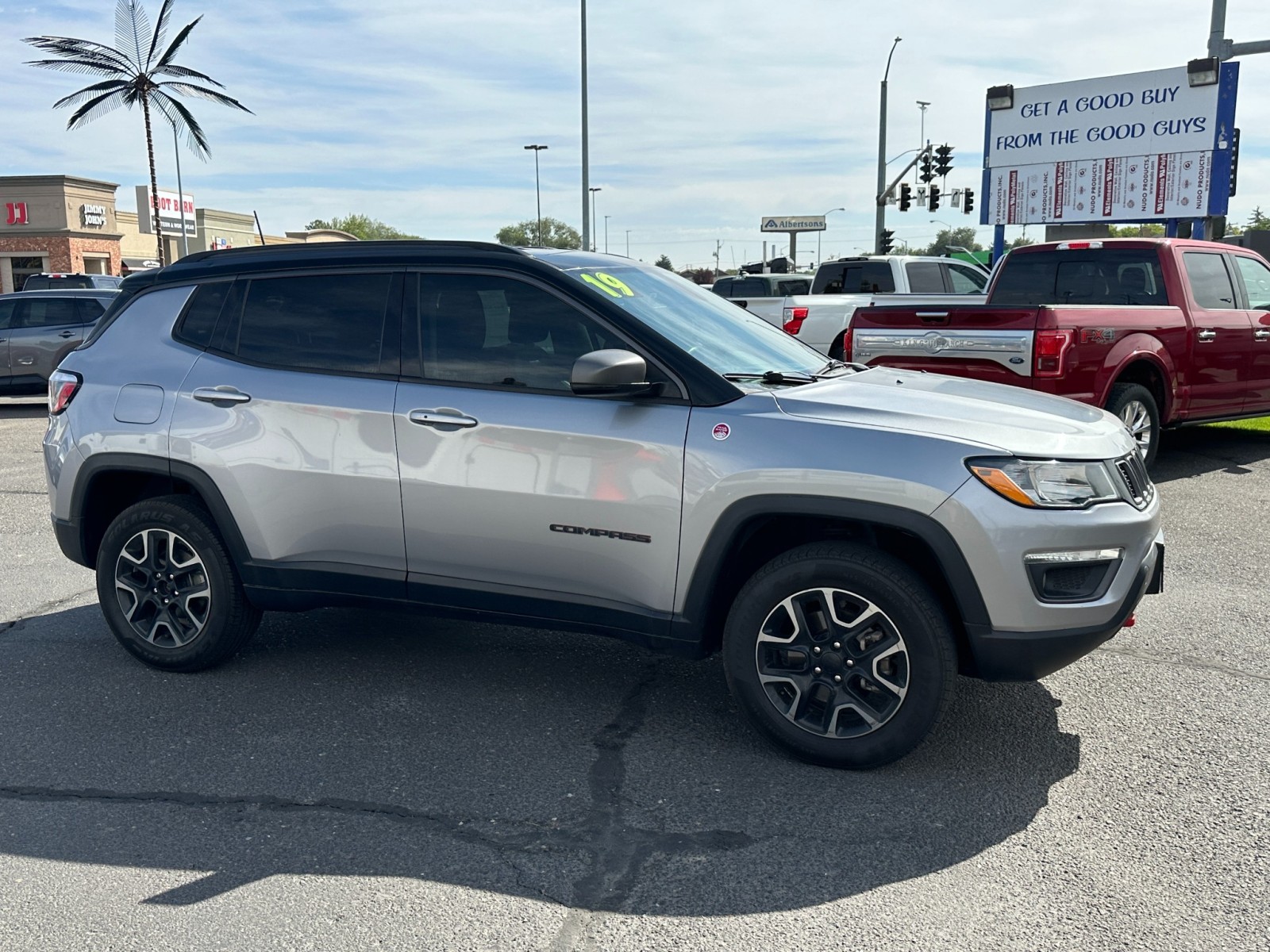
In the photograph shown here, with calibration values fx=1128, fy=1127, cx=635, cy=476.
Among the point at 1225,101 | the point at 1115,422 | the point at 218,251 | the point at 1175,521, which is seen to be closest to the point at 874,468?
the point at 1115,422

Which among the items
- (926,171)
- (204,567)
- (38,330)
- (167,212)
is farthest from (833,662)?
(167,212)

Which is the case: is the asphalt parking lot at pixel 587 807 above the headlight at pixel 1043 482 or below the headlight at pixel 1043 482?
below

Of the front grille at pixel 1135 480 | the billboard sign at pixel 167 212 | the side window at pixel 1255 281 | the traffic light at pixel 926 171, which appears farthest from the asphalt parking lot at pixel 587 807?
Answer: the billboard sign at pixel 167 212

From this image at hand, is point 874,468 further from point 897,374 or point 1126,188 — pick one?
point 1126,188

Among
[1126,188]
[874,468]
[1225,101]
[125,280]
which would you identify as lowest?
[874,468]

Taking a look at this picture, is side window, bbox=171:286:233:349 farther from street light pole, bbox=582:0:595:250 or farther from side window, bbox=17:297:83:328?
street light pole, bbox=582:0:595:250

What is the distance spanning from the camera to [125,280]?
16.8 feet

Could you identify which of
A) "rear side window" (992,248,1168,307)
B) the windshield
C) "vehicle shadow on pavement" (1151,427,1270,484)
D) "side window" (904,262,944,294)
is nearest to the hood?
the windshield

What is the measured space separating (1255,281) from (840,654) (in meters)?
8.51

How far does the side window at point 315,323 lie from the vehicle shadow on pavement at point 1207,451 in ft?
22.9

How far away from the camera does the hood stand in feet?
12.2

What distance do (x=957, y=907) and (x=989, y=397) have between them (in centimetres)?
200

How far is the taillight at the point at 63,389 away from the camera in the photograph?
5047 mm

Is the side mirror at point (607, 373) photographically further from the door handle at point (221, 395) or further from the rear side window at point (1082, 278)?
the rear side window at point (1082, 278)
